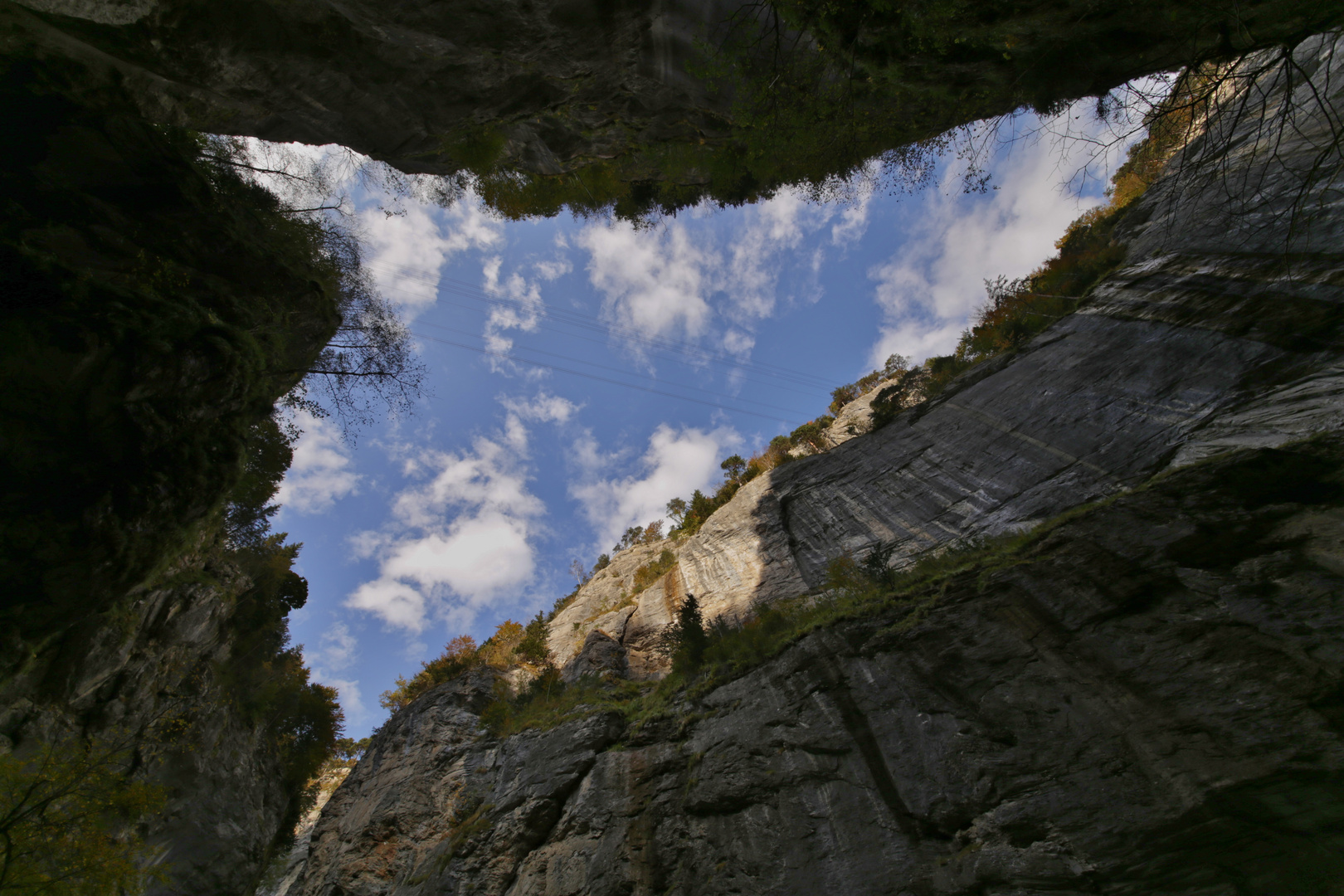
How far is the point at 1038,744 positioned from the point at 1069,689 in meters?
0.82

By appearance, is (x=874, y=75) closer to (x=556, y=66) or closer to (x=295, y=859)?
(x=556, y=66)

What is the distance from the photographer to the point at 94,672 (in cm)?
852

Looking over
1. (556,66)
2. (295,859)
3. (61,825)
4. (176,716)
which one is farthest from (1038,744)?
(295,859)

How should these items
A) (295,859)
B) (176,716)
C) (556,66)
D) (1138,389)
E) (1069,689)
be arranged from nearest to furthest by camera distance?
1. (1069,689)
2. (556,66)
3. (1138,389)
4. (176,716)
5. (295,859)

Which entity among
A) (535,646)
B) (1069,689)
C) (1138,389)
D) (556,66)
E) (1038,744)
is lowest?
(1038,744)

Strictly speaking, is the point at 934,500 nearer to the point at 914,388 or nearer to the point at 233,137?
the point at 914,388

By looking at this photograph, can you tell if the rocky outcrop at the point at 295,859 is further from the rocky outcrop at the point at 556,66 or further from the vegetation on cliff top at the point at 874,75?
the vegetation on cliff top at the point at 874,75

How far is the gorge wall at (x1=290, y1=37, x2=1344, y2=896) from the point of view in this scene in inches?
189

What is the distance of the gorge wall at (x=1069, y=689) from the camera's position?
4.79 meters

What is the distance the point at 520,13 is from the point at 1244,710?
1386 centimetres

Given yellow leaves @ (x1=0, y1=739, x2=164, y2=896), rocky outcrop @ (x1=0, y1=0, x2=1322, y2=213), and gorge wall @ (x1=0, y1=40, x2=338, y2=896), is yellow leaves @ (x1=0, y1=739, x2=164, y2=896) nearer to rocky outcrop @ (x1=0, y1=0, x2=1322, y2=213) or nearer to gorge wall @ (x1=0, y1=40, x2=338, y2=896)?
gorge wall @ (x1=0, y1=40, x2=338, y2=896)

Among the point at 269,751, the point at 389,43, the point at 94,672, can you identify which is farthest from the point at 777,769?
the point at 269,751

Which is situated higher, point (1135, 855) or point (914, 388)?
point (914, 388)

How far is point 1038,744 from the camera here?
5.95 metres
